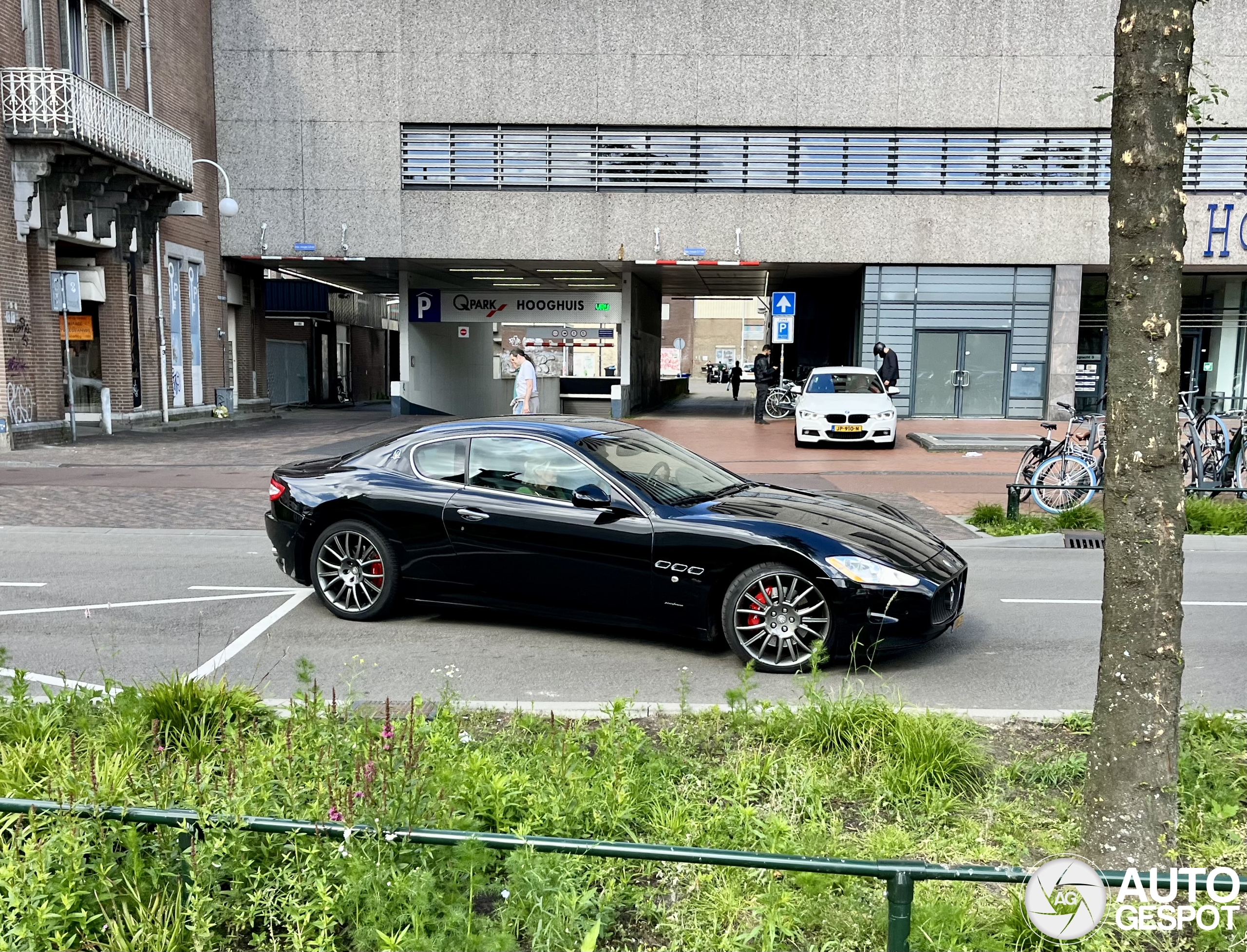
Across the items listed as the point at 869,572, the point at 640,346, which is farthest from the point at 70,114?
the point at 869,572

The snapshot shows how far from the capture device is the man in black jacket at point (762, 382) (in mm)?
26781

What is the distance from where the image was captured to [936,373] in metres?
27.8

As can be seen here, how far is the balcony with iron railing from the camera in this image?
1861cm

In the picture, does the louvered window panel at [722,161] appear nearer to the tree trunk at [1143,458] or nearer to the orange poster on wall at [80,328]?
the orange poster on wall at [80,328]

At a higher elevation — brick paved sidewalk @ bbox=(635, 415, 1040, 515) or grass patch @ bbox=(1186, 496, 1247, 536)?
grass patch @ bbox=(1186, 496, 1247, 536)

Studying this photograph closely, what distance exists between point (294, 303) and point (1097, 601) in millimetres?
29763

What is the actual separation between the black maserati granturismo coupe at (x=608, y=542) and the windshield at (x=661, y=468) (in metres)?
0.02

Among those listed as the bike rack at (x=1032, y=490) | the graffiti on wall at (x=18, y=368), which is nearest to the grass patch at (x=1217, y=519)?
the bike rack at (x=1032, y=490)

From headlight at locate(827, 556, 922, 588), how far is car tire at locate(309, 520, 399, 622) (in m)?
2.92

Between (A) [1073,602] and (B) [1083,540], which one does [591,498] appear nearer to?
(A) [1073,602]

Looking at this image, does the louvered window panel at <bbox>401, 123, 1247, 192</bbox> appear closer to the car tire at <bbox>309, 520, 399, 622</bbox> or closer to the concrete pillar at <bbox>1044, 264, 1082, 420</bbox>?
the concrete pillar at <bbox>1044, 264, 1082, 420</bbox>

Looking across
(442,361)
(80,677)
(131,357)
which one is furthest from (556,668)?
(442,361)

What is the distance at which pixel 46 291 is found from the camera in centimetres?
2011

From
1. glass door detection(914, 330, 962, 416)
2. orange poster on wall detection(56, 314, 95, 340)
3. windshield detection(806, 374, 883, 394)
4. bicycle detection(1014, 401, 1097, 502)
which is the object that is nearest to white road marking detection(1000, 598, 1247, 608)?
bicycle detection(1014, 401, 1097, 502)
